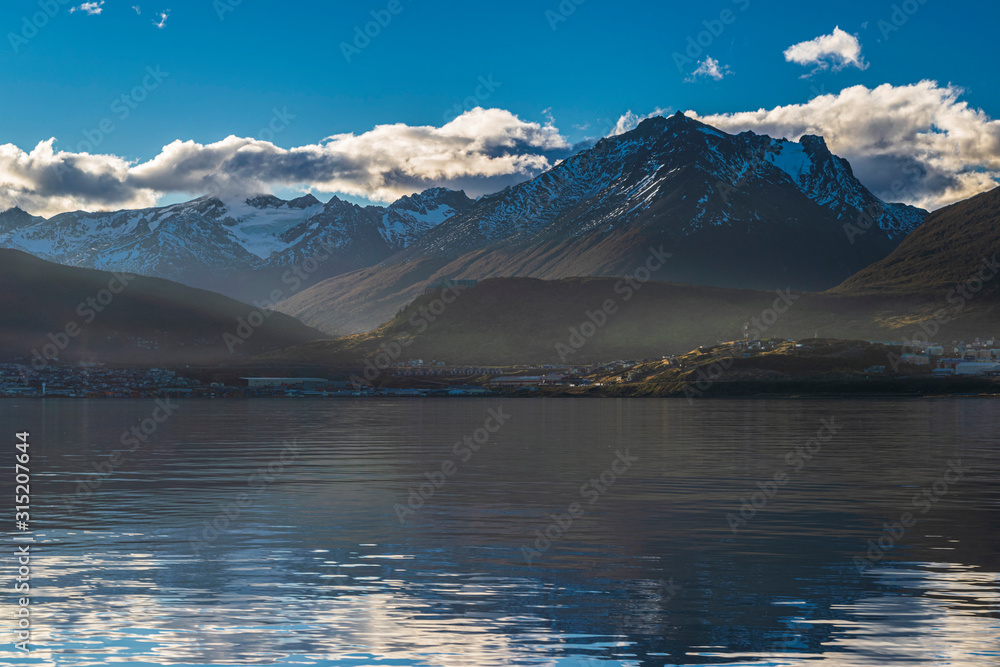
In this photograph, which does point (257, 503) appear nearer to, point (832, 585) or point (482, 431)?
point (832, 585)

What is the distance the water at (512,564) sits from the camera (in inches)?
1052

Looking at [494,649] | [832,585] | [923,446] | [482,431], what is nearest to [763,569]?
[832,585]

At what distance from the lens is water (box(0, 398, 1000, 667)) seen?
26.7m

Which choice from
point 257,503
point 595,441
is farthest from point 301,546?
point 595,441

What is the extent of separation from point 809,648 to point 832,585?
30.3 ft

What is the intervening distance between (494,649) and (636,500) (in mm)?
35370

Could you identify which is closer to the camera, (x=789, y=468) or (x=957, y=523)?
(x=957, y=523)

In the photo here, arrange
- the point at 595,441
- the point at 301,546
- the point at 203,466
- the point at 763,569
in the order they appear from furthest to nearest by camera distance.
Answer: the point at 595,441, the point at 203,466, the point at 301,546, the point at 763,569

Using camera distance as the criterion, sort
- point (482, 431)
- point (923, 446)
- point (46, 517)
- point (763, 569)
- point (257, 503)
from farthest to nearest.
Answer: point (482, 431)
point (923, 446)
point (257, 503)
point (46, 517)
point (763, 569)

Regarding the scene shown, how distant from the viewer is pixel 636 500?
60.2 m

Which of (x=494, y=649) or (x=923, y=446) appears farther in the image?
(x=923, y=446)

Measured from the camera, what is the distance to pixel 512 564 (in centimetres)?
3847

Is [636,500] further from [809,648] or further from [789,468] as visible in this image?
[809,648]

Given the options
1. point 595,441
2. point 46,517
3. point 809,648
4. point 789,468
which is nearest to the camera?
point 809,648
